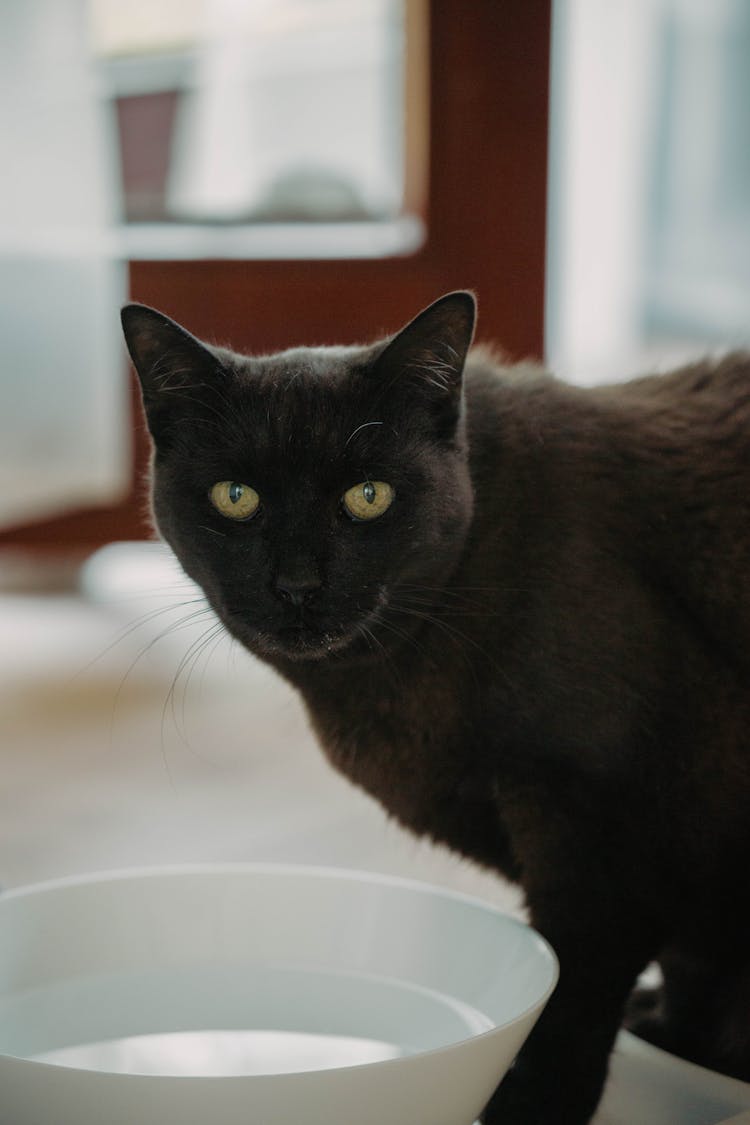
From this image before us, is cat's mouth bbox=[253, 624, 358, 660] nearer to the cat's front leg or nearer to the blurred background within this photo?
the cat's front leg

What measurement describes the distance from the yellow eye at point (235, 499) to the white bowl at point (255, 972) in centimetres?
23

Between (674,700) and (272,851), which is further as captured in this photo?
(272,851)

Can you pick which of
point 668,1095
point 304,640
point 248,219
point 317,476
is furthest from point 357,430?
point 248,219

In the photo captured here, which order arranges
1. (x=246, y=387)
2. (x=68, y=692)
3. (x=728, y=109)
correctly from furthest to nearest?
1. (x=728, y=109)
2. (x=68, y=692)
3. (x=246, y=387)

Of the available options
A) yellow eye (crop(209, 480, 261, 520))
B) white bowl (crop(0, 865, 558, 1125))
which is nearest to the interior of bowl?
white bowl (crop(0, 865, 558, 1125))

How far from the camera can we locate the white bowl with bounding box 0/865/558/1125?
0.73 m

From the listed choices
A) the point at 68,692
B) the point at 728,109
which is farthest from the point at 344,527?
the point at 728,109

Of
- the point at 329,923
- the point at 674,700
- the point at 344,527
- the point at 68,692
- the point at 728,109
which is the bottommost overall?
the point at 68,692

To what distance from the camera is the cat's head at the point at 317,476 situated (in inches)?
33.9

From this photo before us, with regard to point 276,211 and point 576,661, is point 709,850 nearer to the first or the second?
point 576,661

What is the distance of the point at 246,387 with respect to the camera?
91cm

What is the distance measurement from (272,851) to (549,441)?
87cm

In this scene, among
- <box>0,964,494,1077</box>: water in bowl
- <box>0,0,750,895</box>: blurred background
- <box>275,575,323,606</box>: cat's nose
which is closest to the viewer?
<box>0,964,494,1077</box>: water in bowl

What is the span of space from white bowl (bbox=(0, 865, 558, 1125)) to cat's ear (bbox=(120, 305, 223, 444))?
0.32 metres
